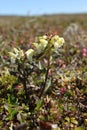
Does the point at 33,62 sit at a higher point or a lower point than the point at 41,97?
higher

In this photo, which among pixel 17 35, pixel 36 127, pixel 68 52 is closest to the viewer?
pixel 36 127

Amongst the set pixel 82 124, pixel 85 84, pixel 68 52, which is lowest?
pixel 82 124

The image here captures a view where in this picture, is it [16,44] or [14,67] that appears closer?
[14,67]

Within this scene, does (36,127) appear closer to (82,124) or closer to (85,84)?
(82,124)

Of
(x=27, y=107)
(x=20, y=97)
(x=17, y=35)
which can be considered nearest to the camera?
(x=27, y=107)

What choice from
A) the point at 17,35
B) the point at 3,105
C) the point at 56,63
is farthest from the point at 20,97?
the point at 17,35

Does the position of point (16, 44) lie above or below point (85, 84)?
above

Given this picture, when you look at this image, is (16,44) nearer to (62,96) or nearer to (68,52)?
(68,52)

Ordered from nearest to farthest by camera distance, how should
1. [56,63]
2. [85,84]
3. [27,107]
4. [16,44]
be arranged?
[27,107], [85,84], [56,63], [16,44]

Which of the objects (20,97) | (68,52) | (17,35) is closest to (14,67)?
(20,97)
